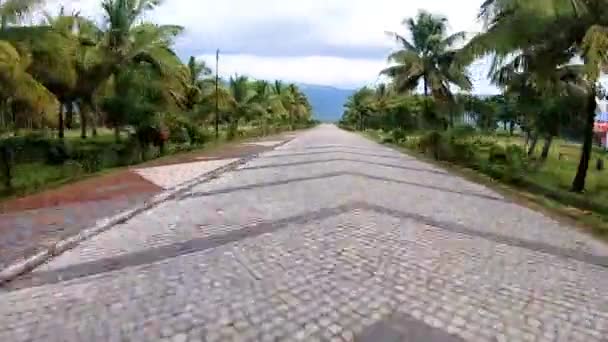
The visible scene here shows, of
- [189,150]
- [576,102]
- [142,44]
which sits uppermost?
[142,44]

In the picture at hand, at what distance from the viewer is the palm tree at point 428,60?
2638cm

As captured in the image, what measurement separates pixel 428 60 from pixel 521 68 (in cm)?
1254

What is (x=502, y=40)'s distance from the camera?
11.6 metres

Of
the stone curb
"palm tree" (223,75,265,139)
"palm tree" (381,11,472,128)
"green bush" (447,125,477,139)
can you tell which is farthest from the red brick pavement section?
"palm tree" (223,75,265,139)

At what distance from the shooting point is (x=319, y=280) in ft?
15.5

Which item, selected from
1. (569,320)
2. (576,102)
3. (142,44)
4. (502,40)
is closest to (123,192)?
(569,320)

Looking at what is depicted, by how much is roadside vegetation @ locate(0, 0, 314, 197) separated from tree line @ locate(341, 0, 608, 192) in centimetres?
1012

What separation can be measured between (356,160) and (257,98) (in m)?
28.5

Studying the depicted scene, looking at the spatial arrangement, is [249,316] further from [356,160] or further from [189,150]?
[189,150]

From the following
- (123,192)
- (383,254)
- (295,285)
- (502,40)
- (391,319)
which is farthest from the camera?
(502,40)

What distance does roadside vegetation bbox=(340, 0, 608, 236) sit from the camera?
1043 cm

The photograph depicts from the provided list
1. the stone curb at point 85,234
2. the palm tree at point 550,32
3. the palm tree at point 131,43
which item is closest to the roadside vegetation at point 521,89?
the palm tree at point 550,32

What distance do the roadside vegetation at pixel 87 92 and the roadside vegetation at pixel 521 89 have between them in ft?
33.0

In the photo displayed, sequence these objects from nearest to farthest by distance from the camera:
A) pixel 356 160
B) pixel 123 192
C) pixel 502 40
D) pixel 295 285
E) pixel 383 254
→ pixel 295 285 < pixel 383 254 < pixel 123 192 < pixel 502 40 < pixel 356 160
